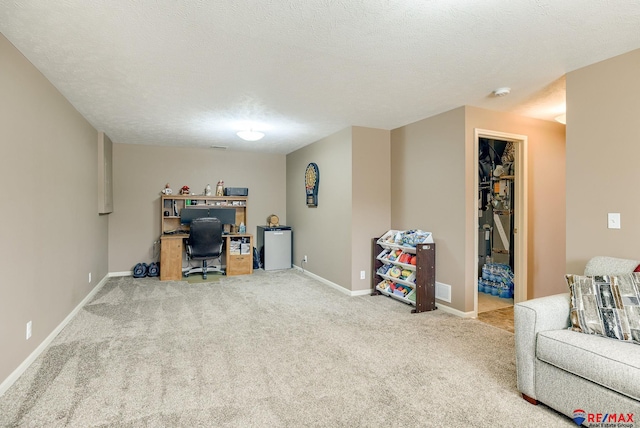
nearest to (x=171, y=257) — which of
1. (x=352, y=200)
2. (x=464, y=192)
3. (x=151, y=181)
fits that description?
(x=151, y=181)

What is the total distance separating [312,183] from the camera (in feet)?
18.4

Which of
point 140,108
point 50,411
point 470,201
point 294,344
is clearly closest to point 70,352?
point 50,411

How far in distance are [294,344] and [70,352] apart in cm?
183

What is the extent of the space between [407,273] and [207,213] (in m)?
3.89

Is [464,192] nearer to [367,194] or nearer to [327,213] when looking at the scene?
[367,194]

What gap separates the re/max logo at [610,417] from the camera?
5.06 ft

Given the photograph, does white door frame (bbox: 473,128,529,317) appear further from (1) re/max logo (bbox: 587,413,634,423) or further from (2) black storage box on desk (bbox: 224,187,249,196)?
(2) black storage box on desk (bbox: 224,187,249,196)

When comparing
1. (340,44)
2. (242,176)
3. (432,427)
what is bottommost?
(432,427)

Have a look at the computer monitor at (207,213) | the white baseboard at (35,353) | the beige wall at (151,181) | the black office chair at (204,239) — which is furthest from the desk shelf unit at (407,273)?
the white baseboard at (35,353)

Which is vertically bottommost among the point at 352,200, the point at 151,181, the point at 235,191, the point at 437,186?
the point at 352,200

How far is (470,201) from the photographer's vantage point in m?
3.63

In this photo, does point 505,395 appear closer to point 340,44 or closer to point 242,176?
point 340,44

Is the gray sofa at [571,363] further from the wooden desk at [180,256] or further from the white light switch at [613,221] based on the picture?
the wooden desk at [180,256]

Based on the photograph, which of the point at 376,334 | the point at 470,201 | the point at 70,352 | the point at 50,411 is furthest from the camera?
the point at 470,201
